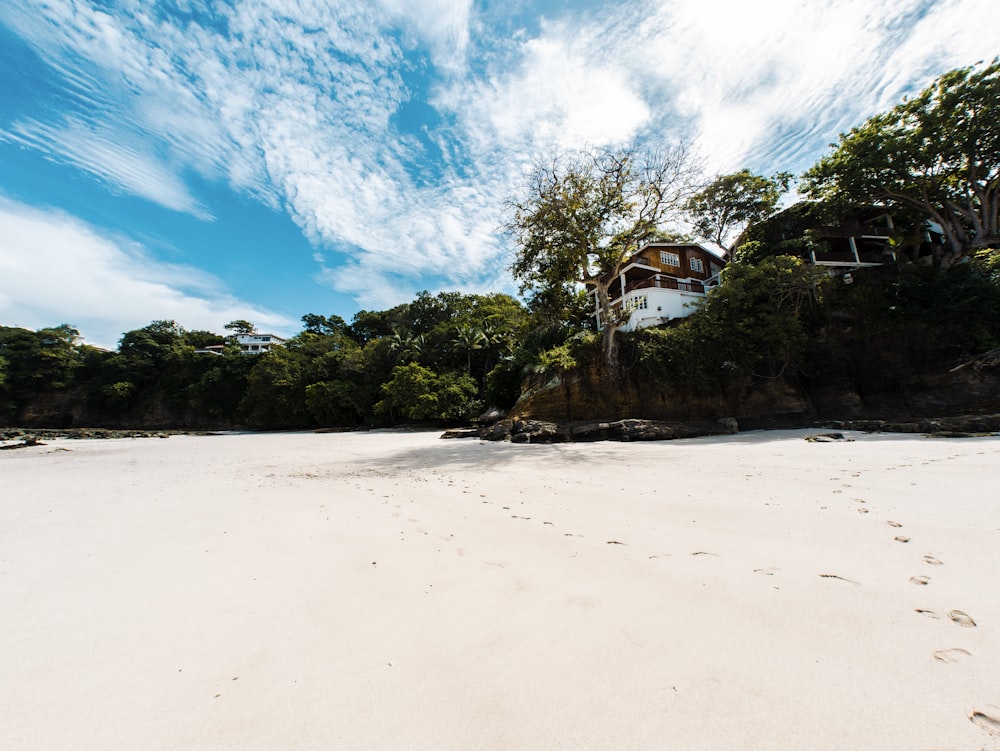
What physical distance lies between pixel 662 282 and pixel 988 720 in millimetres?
24701

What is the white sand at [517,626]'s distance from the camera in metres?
1.22

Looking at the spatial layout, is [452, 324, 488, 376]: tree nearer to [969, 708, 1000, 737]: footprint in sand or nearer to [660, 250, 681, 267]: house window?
[660, 250, 681, 267]: house window

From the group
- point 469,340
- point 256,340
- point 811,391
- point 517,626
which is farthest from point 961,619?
point 256,340

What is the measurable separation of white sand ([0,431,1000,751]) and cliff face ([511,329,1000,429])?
12282 mm

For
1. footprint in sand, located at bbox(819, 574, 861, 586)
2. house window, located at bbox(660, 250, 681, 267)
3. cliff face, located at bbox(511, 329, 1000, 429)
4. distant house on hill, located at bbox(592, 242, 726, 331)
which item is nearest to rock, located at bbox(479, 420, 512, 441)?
cliff face, located at bbox(511, 329, 1000, 429)

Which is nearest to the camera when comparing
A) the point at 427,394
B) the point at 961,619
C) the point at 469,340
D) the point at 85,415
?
the point at 961,619

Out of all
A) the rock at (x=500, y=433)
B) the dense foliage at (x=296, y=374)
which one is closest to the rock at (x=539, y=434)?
the rock at (x=500, y=433)

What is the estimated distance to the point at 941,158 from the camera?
16.6 metres

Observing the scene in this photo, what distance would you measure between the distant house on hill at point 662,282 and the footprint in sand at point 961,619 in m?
19.5

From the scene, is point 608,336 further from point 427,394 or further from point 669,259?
point 669,259

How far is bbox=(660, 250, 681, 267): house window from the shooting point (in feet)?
86.2

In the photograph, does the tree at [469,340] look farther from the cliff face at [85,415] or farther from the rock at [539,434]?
the cliff face at [85,415]

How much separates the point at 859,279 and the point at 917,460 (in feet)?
57.2

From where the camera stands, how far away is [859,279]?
17766mm
